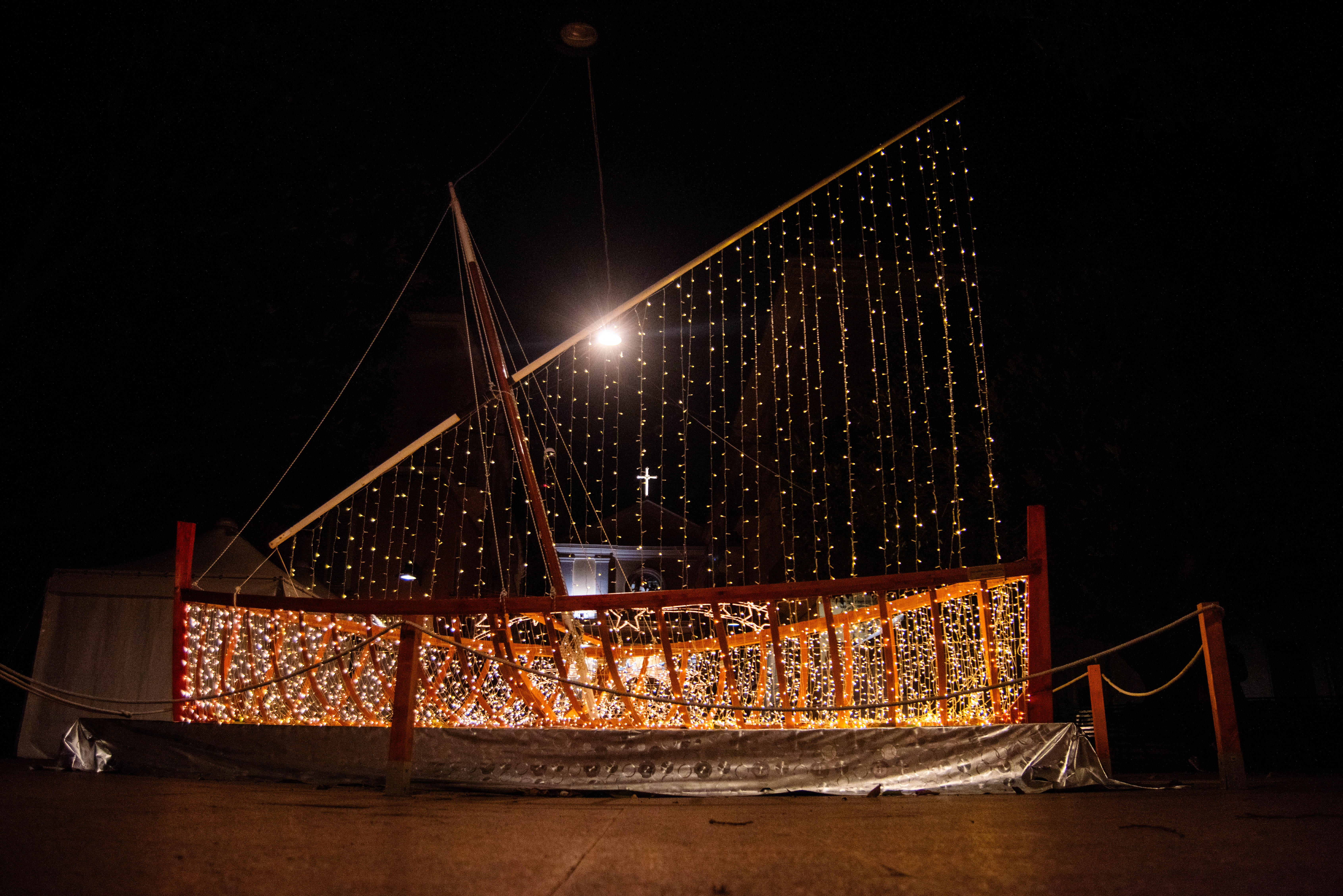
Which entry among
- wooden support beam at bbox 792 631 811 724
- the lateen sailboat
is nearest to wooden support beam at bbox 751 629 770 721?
the lateen sailboat

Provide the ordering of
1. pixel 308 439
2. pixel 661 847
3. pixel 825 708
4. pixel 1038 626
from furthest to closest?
pixel 308 439
pixel 1038 626
pixel 825 708
pixel 661 847

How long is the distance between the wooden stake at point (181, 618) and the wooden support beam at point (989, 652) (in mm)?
4706

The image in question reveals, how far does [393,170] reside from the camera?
923 centimetres

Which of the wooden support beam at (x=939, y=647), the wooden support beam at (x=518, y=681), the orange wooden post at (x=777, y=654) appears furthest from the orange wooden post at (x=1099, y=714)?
the wooden support beam at (x=518, y=681)

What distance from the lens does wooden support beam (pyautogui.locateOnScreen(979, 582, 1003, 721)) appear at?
4766 millimetres

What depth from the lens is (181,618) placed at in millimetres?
5852

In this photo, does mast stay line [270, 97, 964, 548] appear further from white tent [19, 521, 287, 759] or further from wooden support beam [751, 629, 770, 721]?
wooden support beam [751, 629, 770, 721]

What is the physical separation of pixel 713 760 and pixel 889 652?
50.5 inches

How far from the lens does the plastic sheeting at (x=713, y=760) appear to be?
13.6 ft

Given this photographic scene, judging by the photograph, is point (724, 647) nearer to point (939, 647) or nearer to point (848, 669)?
point (848, 669)

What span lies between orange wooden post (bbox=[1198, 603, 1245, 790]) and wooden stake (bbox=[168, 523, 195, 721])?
18.8 ft

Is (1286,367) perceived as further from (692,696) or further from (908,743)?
(692,696)

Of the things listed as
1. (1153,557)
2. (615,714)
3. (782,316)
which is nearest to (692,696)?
(615,714)

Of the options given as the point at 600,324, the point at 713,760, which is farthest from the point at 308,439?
the point at 713,760
